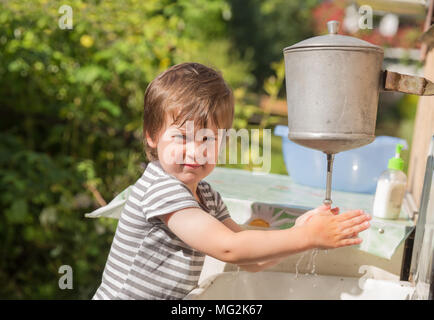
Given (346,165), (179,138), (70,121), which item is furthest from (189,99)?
(70,121)

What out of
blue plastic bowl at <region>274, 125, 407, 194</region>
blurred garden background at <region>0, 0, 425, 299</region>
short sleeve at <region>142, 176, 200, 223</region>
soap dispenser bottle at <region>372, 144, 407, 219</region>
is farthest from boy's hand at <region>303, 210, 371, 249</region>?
blurred garden background at <region>0, 0, 425, 299</region>

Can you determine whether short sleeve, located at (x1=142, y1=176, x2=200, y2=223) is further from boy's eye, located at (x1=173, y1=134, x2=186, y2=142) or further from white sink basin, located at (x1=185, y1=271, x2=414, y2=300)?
white sink basin, located at (x1=185, y1=271, x2=414, y2=300)

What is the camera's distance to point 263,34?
22.8 ft

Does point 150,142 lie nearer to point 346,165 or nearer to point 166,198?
point 166,198

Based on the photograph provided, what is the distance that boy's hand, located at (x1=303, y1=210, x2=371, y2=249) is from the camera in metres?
0.88

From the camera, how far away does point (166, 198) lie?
96 cm

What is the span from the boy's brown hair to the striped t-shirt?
0.12 metres

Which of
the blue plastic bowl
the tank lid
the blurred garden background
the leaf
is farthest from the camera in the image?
the blurred garden background

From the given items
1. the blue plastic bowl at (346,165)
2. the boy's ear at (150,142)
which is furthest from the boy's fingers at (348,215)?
the blue plastic bowl at (346,165)

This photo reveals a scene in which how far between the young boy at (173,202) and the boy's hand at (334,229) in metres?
0.03

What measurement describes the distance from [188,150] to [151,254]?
0.77ft

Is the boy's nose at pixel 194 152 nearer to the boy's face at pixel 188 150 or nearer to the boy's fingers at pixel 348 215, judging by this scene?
the boy's face at pixel 188 150

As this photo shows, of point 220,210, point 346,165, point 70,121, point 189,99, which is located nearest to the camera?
point 189,99
